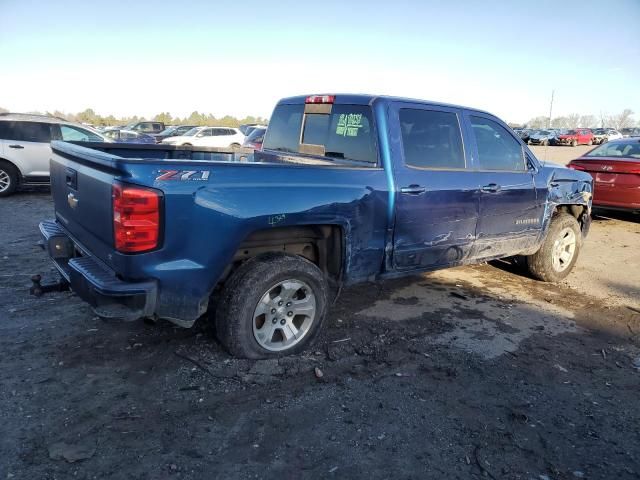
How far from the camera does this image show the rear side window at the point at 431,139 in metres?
4.10

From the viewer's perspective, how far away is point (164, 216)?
2873 mm

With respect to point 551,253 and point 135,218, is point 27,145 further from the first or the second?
point 551,253

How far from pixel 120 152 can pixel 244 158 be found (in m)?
1.27

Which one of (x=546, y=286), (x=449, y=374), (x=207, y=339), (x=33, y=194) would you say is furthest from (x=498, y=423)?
(x=33, y=194)

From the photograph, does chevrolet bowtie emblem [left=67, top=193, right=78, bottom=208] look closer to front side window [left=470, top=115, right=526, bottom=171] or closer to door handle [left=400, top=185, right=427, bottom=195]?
door handle [left=400, top=185, right=427, bottom=195]

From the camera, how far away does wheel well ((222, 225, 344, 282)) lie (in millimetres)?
3436

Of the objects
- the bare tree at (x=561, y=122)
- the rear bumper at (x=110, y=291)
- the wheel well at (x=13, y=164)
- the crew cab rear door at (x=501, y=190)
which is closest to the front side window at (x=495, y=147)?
the crew cab rear door at (x=501, y=190)

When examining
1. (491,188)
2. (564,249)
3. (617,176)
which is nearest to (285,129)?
(491,188)

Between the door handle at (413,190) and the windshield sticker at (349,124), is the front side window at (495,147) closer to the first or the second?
the door handle at (413,190)

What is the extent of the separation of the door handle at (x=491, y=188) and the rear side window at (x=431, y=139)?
1.06 feet

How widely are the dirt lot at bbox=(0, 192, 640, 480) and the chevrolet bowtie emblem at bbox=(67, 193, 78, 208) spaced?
3.39 feet

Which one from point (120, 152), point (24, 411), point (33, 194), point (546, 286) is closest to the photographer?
point (24, 411)

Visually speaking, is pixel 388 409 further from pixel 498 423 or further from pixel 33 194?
pixel 33 194

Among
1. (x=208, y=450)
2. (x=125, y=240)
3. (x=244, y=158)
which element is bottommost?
(x=208, y=450)
